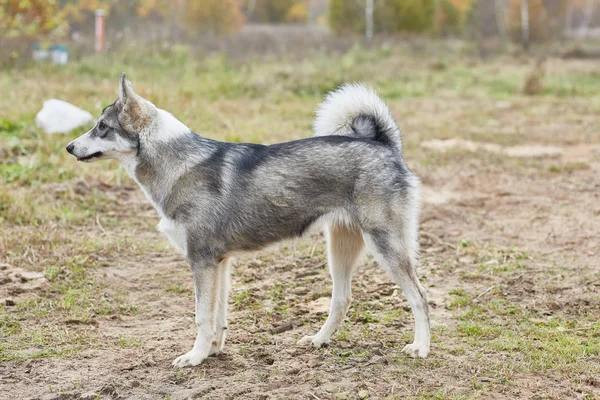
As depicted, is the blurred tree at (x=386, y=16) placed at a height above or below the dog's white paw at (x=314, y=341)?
above

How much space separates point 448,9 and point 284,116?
1003 inches

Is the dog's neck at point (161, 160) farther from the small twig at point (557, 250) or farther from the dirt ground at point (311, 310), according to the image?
the small twig at point (557, 250)

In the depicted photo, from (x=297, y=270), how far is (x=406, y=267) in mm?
1915

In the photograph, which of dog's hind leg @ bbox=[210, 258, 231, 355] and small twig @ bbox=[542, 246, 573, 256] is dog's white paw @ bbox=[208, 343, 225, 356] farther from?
small twig @ bbox=[542, 246, 573, 256]

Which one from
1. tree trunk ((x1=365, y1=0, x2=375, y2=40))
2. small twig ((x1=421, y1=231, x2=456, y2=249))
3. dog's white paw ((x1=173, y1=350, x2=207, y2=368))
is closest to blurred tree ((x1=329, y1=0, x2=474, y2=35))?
tree trunk ((x1=365, y1=0, x2=375, y2=40))

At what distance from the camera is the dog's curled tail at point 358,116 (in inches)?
→ 186

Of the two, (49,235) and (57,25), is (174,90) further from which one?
(49,235)

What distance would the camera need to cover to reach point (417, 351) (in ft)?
14.6

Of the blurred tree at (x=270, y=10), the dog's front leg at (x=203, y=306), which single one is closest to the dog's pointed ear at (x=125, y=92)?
the dog's front leg at (x=203, y=306)

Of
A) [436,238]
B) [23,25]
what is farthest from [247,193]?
[23,25]

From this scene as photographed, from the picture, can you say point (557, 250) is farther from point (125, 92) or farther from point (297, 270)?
point (125, 92)

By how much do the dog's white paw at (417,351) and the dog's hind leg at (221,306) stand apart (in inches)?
44.9

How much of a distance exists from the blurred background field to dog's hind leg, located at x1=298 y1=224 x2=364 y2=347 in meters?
0.12

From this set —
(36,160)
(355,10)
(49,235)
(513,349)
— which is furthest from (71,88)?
(355,10)
